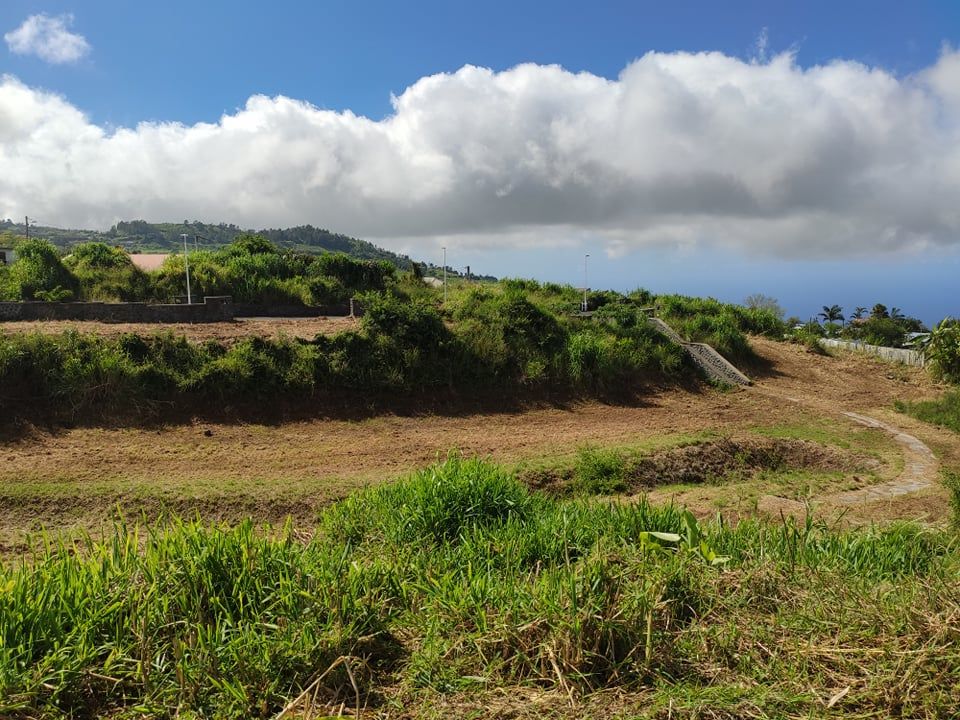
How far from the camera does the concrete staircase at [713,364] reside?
15562 mm

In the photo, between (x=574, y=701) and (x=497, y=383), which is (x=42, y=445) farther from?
(x=574, y=701)

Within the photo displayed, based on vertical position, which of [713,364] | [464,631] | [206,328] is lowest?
[464,631]

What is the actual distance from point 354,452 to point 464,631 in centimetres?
747

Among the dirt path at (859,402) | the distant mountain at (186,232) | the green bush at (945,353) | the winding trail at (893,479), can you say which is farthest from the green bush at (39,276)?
the distant mountain at (186,232)

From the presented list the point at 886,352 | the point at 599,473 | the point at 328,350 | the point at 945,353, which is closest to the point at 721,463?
the point at 599,473

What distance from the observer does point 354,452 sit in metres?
9.91

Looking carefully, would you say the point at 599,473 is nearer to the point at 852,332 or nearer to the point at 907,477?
the point at 907,477

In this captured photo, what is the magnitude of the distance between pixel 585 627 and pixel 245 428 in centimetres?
949

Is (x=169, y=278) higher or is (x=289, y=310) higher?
(x=169, y=278)

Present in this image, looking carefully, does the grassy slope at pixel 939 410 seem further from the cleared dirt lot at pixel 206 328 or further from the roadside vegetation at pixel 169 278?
the roadside vegetation at pixel 169 278

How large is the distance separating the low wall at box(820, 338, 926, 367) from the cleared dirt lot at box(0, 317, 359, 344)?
17290mm

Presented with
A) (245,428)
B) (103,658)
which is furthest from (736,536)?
(245,428)

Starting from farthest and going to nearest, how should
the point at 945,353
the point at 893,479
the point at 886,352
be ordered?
the point at 886,352 < the point at 945,353 < the point at 893,479

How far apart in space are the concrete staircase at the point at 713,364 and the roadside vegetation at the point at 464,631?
12820mm
